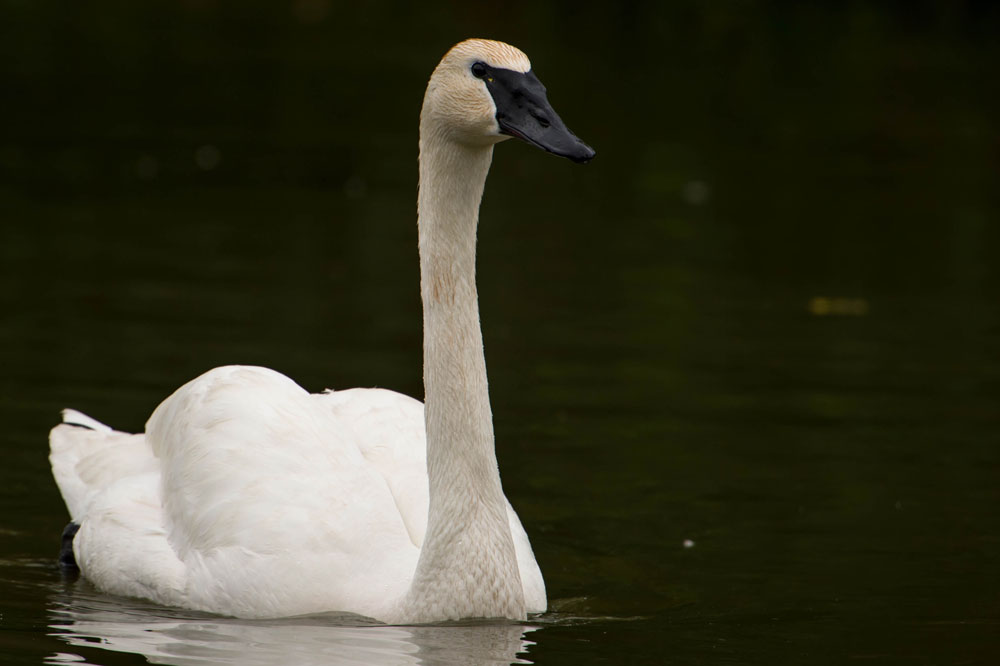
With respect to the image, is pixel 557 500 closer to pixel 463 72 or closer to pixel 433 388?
pixel 433 388

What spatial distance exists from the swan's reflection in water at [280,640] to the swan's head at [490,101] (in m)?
1.85

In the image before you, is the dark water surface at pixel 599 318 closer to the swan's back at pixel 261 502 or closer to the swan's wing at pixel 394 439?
the swan's back at pixel 261 502

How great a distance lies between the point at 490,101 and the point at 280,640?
213cm

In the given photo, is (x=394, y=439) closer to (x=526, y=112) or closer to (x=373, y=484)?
(x=373, y=484)

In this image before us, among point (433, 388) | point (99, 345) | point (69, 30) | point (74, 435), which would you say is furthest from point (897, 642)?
point (69, 30)

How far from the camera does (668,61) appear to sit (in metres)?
29.2

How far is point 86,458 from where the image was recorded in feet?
26.8

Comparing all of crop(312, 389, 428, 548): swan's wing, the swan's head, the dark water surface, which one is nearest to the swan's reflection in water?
the dark water surface

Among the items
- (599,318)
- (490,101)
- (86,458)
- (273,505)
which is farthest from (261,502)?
(599,318)

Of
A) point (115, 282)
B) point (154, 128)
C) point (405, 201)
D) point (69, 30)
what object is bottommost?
point (115, 282)

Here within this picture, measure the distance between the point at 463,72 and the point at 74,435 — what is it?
3.24 m

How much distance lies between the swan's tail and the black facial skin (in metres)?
2.80

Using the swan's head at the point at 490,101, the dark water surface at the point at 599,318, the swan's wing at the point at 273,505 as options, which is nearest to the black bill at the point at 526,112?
the swan's head at the point at 490,101

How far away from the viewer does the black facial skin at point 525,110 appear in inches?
233
